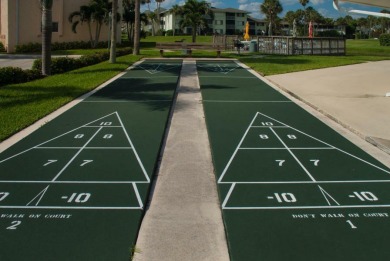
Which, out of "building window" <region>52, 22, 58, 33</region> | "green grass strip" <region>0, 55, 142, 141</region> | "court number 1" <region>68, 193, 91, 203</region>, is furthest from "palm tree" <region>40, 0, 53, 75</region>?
"building window" <region>52, 22, 58, 33</region>

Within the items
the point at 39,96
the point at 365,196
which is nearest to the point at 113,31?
the point at 39,96

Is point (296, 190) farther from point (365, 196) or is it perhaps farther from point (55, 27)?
point (55, 27)

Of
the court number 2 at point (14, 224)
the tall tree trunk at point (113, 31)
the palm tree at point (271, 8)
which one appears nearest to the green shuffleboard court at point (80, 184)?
the court number 2 at point (14, 224)

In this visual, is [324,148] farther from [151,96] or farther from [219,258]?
[151,96]

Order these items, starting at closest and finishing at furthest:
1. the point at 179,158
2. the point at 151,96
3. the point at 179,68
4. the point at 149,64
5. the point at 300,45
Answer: the point at 179,158
the point at 151,96
the point at 179,68
the point at 149,64
the point at 300,45

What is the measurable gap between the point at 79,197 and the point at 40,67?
48.4 ft

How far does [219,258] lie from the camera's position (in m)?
4.36

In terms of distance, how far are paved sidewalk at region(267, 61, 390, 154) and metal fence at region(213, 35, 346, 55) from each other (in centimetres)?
1011

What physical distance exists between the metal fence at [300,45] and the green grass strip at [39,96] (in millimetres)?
17093

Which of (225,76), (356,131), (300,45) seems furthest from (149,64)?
(356,131)

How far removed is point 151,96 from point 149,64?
10625 mm

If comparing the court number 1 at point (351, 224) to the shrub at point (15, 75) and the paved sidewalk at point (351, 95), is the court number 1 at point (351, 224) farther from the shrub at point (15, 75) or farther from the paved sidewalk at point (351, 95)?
the shrub at point (15, 75)

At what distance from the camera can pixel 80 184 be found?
6250 mm

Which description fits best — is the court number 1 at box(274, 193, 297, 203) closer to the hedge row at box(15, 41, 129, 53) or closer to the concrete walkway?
the concrete walkway
